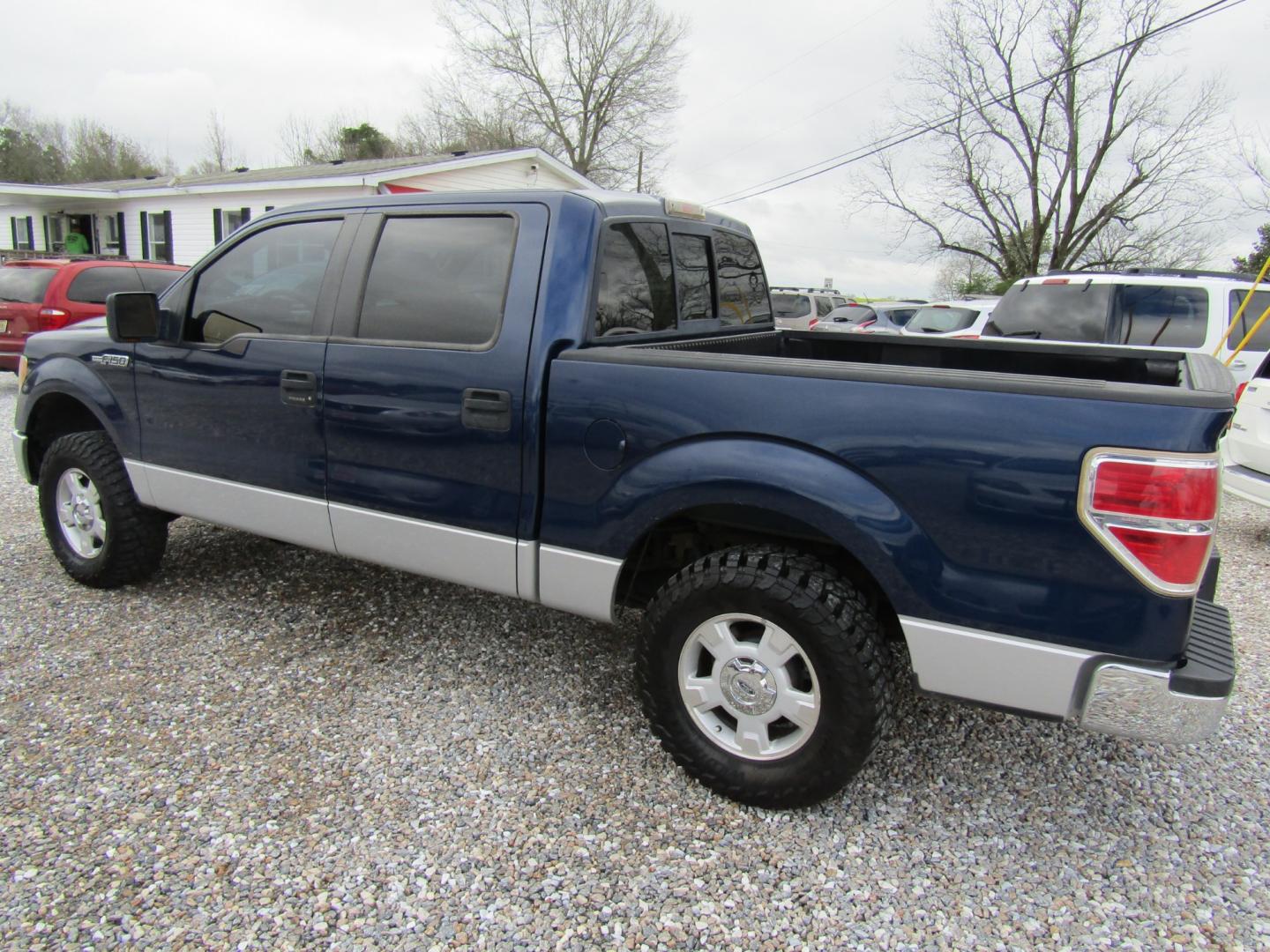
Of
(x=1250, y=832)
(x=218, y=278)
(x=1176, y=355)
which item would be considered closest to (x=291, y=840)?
(x=218, y=278)

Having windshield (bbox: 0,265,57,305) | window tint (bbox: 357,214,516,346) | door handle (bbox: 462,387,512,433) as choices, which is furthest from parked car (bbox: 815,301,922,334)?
door handle (bbox: 462,387,512,433)

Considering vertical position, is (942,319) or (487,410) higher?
(942,319)

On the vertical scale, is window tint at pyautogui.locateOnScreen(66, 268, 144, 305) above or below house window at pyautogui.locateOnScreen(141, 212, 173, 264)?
below

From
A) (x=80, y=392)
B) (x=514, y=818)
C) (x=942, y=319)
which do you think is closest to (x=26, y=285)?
(x=80, y=392)

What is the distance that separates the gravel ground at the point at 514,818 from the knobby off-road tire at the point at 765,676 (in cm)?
17

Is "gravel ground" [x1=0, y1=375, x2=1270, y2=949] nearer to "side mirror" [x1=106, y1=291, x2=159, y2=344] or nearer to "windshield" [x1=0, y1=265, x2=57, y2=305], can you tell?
"side mirror" [x1=106, y1=291, x2=159, y2=344]

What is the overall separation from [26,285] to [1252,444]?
40.7 ft

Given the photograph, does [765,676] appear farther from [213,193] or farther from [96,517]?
[213,193]

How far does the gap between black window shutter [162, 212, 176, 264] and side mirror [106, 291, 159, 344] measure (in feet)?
72.5

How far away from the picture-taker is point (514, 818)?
8.30 ft

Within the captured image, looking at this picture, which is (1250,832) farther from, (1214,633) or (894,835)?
(894,835)

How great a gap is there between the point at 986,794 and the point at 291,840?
2172 mm

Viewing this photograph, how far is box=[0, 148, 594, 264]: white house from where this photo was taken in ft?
61.0

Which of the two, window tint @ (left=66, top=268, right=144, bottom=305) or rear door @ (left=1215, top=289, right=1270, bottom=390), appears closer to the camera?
rear door @ (left=1215, top=289, right=1270, bottom=390)
